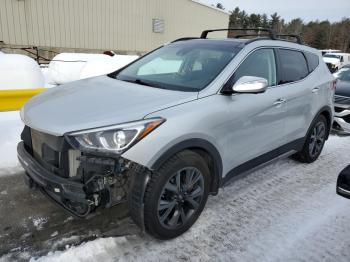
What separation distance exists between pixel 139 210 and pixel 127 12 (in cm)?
2144

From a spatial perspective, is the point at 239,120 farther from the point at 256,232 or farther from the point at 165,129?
the point at 256,232

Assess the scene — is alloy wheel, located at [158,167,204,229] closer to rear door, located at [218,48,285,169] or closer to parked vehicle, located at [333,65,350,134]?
rear door, located at [218,48,285,169]

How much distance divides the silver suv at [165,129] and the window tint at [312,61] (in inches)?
23.4

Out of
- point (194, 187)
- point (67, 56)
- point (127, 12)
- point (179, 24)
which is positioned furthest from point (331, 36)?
point (194, 187)

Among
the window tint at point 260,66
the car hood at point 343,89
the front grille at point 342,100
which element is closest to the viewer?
the window tint at point 260,66

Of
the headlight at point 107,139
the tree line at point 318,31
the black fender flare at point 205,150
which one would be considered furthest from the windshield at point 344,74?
the tree line at point 318,31

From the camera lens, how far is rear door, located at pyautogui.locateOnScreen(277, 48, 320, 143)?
3916 millimetres

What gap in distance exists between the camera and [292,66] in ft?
13.6

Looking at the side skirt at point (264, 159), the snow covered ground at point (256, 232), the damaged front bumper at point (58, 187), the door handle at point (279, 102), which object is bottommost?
the snow covered ground at point (256, 232)

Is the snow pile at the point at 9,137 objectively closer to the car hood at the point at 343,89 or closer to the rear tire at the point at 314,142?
the rear tire at the point at 314,142

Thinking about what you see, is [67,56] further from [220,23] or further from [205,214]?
[220,23]

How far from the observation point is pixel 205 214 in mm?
3354

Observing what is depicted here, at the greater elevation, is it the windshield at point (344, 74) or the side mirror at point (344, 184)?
the windshield at point (344, 74)

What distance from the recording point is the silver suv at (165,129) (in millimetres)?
2461
